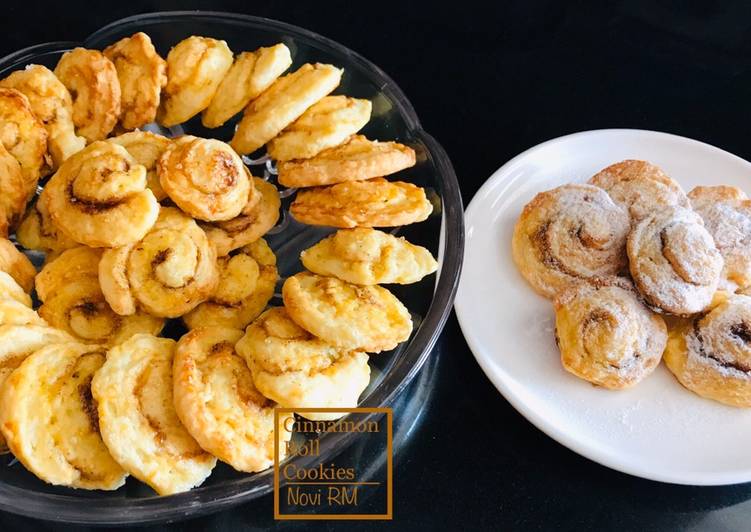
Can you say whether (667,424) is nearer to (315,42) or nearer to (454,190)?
(454,190)

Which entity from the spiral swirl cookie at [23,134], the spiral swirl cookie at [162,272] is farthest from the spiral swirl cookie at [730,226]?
the spiral swirl cookie at [23,134]

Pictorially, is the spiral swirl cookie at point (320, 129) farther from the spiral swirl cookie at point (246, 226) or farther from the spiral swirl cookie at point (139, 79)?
the spiral swirl cookie at point (139, 79)

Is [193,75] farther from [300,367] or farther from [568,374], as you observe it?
[568,374]

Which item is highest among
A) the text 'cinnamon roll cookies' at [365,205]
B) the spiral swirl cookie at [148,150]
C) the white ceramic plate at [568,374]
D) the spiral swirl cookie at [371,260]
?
the spiral swirl cookie at [148,150]

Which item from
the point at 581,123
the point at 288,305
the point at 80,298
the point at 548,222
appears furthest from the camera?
the point at 581,123

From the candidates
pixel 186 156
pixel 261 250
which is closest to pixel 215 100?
pixel 186 156

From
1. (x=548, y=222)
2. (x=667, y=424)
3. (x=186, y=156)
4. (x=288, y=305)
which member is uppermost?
(x=186, y=156)
